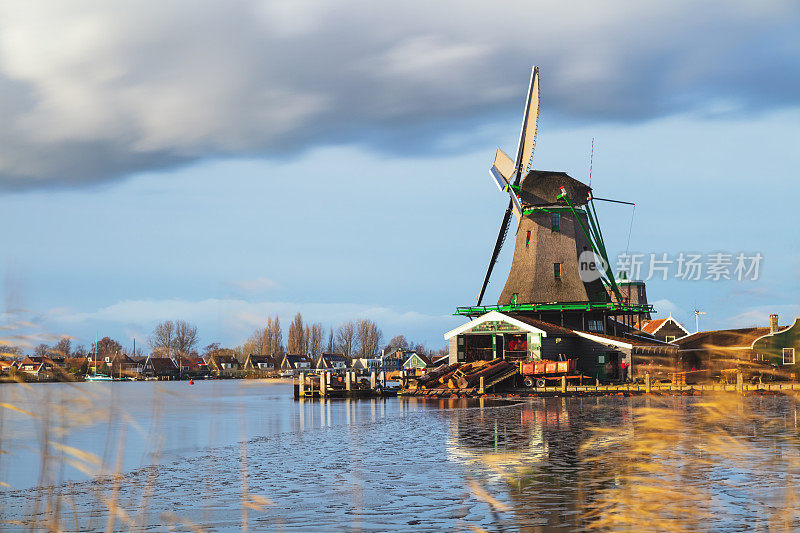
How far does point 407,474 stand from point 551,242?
47.2 meters

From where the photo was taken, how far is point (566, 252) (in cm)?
6256

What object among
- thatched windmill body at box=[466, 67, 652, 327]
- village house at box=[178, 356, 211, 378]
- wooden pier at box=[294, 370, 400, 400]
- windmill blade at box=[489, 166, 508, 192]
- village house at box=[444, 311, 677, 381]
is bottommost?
village house at box=[178, 356, 211, 378]

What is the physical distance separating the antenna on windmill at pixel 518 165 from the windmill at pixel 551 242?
82mm

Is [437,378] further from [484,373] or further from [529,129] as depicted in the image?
[529,129]

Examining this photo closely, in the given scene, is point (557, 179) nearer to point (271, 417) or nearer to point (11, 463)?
point (271, 417)

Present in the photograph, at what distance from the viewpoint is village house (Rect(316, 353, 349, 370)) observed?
162 meters

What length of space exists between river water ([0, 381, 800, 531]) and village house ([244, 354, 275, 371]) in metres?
150

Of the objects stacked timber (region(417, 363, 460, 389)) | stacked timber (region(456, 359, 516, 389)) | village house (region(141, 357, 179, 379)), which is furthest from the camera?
village house (region(141, 357, 179, 379))

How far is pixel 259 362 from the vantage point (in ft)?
605

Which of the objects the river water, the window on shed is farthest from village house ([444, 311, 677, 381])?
the river water

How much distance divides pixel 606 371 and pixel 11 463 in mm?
44595

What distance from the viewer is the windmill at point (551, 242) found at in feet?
203

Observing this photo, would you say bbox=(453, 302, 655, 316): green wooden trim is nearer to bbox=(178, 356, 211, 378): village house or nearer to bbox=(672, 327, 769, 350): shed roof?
bbox=(672, 327, 769, 350): shed roof

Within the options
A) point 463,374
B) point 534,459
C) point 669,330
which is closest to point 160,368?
point 669,330
